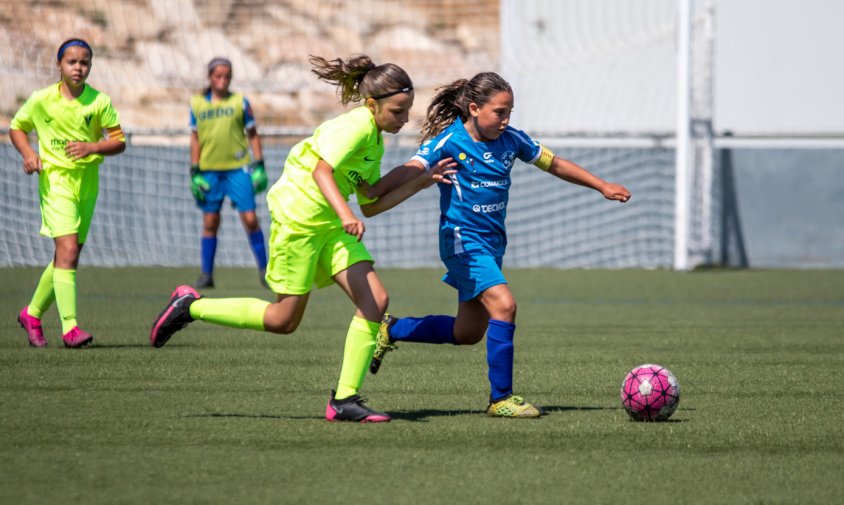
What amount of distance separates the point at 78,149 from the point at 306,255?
272 centimetres

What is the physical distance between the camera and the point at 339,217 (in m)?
5.45

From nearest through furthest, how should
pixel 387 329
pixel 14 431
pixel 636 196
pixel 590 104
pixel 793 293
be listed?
pixel 14 431 → pixel 387 329 → pixel 793 293 → pixel 636 196 → pixel 590 104

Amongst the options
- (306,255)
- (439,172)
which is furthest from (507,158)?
(306,255)

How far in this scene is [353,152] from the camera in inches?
220

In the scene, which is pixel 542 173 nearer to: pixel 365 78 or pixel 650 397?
pixel 365 78

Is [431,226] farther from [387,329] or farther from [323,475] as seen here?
[323,475]

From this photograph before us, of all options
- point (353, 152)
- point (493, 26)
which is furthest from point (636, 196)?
point (493, 26)

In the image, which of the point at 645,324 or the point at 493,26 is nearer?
the point at 645,324

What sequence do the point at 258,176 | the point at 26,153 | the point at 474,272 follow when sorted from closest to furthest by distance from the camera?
1. the point at 474,272
2. the point at 26,153
3. the point at 258,176

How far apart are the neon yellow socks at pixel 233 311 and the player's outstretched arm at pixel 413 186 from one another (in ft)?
2.24

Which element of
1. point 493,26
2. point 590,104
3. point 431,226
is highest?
point 493,26

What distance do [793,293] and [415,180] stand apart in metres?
8.15

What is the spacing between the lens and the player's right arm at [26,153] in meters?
7.71

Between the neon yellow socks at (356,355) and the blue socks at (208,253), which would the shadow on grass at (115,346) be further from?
the blue socks at (208,253)
